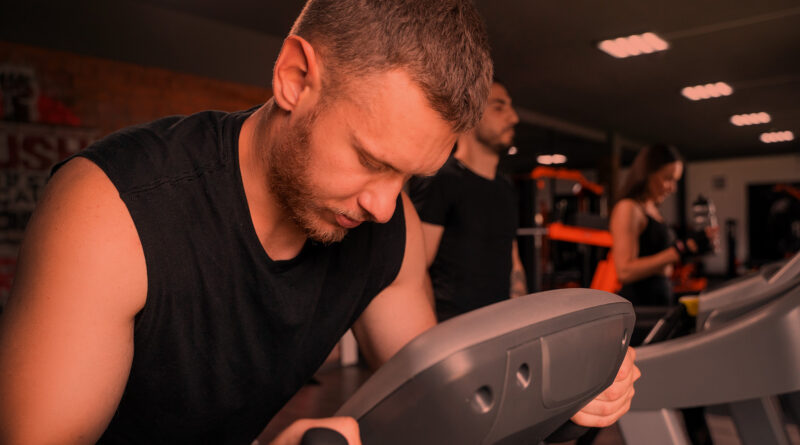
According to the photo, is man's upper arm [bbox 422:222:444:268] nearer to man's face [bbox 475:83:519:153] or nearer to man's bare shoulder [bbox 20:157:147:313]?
man's face [bbox 475:83:519:153]

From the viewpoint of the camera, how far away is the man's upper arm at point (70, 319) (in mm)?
625

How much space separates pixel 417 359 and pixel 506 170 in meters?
12.5

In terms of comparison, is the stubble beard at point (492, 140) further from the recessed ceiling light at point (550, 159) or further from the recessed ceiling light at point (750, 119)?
the recessed ceiling light at point (550, 159)

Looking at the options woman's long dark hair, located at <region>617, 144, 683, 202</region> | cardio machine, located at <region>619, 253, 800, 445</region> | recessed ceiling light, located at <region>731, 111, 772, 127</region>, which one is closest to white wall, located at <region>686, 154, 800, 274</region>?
recessed ceiling light, located at <region>731, 111, 772, 127</region>

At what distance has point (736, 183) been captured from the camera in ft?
40.2

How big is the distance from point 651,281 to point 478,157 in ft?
3.20

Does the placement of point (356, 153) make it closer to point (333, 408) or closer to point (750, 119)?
point (333, 408)

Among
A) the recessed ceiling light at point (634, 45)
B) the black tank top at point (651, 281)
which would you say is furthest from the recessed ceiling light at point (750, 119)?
the black tank top at point (651, 281)

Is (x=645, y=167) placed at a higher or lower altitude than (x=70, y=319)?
higher

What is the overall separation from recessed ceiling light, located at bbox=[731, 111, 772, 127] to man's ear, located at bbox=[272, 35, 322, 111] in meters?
8.66

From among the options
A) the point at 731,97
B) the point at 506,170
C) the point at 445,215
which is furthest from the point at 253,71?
the point at 506,170

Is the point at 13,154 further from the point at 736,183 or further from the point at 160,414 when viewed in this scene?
the point at 736,183

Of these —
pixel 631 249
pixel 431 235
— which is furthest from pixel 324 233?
pixel 631 249

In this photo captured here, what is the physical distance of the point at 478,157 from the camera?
7.06ft
